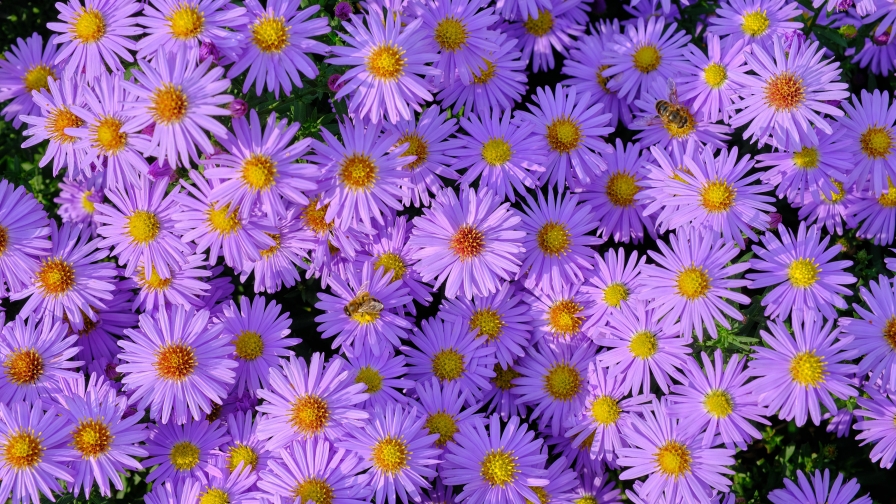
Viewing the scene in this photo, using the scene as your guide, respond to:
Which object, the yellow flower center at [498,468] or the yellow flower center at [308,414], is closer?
the yellow flower center at [308,414]

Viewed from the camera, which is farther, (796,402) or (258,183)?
(796,402)

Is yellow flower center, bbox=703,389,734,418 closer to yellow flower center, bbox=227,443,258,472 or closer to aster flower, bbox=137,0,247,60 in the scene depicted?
yellow flower center, bbox=227,443,258,472

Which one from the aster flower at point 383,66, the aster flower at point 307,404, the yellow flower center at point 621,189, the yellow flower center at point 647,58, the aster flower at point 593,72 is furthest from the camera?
the aster flower at point 593,72

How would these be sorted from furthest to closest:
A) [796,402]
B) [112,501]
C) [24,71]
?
[24,71] → [112,501] → [796,402]

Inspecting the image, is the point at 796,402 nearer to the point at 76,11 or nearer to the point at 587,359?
the point at 587,359

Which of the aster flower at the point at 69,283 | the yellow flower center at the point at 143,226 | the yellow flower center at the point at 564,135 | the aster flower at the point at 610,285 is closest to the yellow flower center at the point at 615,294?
the aster flower at the point at 610,285

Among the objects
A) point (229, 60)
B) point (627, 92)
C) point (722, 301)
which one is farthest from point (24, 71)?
point (722, 301)

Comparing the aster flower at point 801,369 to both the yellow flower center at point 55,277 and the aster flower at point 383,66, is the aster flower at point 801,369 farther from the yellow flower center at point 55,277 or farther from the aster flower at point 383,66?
the yellow flower center at point 55,277

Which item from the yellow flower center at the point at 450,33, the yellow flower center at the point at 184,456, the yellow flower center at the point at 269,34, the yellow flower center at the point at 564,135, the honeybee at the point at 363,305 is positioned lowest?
the yellow flower center at the point at 184,456
